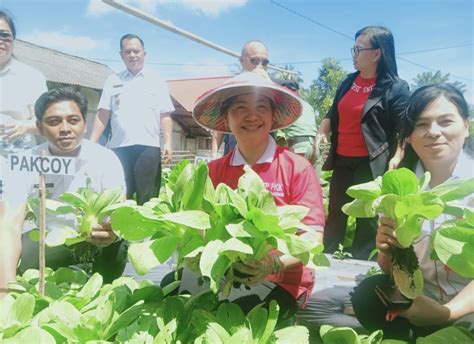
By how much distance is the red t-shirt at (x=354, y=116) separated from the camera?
6.03 feet

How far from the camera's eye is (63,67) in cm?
980

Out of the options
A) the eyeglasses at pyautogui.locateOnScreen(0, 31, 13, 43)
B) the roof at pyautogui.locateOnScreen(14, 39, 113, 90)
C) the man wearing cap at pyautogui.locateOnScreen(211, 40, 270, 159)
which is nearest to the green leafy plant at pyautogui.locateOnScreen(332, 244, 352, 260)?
the man wearing cap at pyautogui.locateOnScreen(211, 40, 270, 159)

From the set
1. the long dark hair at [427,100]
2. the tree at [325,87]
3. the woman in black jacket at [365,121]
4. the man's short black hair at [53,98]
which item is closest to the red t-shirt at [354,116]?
the woman in black jacket at [365,121]

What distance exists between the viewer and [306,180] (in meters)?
1.15

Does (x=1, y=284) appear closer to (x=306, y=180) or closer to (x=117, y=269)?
(x=117, y=269)

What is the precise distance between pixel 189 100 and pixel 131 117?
438 centimetres

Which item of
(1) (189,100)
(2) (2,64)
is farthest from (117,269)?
(1) (189,100)

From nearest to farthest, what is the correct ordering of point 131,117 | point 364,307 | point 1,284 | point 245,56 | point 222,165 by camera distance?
point 364,307 < point 1,284 < point 222,165 < point 245,56 < point 131,117

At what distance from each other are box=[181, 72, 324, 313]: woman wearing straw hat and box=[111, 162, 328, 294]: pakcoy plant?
0.76 feet

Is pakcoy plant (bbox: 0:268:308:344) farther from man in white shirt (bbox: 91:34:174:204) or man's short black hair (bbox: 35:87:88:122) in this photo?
man in white shirt (bbox: 91:34:174:204)

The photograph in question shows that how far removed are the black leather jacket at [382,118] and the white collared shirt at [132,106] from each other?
1.02 meters

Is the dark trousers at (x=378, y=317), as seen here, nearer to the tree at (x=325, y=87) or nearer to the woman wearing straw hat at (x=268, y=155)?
the woman wearing straw hat at (x=268, y=155)

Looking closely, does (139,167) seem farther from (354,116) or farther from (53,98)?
(354,116)

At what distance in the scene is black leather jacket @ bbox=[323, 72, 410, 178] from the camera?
177 centimetres
